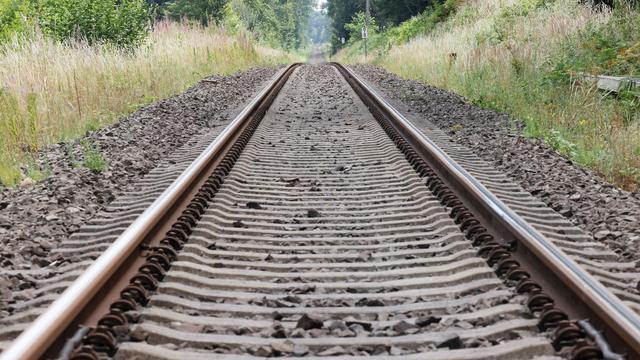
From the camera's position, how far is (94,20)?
572 inches

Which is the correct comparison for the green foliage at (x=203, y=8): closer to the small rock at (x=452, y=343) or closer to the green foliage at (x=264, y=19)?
the green foliage at (x=264, y=19)

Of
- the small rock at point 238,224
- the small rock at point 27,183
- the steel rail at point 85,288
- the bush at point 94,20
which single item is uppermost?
the bush at point 94,20

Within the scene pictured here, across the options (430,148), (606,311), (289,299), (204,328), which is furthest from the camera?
(430,148)

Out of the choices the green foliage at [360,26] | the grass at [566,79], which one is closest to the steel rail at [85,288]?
the grass at [566,79]

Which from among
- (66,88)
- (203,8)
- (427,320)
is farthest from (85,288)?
(203,8)

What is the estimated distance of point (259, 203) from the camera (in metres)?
4.93

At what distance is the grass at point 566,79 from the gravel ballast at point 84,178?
403 centimetres

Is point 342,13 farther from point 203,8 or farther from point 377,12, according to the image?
point 203,8

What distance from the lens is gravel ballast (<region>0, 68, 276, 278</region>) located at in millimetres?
4086

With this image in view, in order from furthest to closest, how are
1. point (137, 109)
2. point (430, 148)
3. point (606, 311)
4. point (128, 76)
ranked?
point (128, 76) → point (137, 109) → point (430, 148) → point (606, 311)

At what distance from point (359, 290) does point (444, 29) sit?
79.1 ft

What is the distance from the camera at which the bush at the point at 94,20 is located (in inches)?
547

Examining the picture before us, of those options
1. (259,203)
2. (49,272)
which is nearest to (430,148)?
(259,203)

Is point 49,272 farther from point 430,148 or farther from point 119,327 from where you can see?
point 430,148
